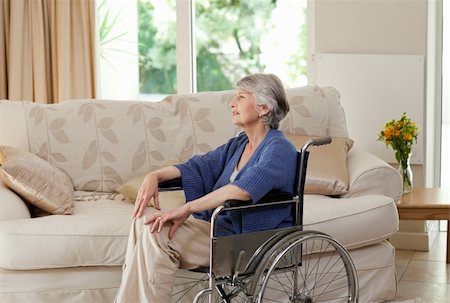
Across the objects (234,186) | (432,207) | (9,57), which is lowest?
(432,207)

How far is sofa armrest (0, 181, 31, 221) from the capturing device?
3387 mm

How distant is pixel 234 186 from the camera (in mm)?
2898

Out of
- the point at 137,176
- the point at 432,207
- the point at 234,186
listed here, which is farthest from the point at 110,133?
the point at 432,207

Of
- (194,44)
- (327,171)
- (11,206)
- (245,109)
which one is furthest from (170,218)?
(194,44)

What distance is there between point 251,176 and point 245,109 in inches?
12.9

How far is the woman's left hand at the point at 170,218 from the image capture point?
2898 mm

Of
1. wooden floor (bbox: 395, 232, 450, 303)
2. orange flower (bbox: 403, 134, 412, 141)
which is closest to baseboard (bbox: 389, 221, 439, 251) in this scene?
wooden floor (bbox: 395, 232, 450, 303)

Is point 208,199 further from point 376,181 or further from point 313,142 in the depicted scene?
point 376,181

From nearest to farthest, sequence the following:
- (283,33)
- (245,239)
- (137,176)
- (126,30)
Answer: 1. (245,239)
2. (137,176)
3. (283,33)
4. (126,30)

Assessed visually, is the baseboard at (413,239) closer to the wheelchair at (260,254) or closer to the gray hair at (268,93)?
the wheelchair at (260,254)

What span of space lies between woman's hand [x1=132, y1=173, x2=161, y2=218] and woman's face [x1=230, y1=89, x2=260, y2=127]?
37 centimetres

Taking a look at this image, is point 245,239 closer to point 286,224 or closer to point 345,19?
point 286,224

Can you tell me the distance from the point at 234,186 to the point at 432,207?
1645mm

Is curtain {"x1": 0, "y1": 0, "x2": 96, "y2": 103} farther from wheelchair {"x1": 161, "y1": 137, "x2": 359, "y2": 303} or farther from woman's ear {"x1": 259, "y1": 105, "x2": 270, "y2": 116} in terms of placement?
woman's ear {"x1": 259, "y1": 105, "x2": 270, "y2": 116}
